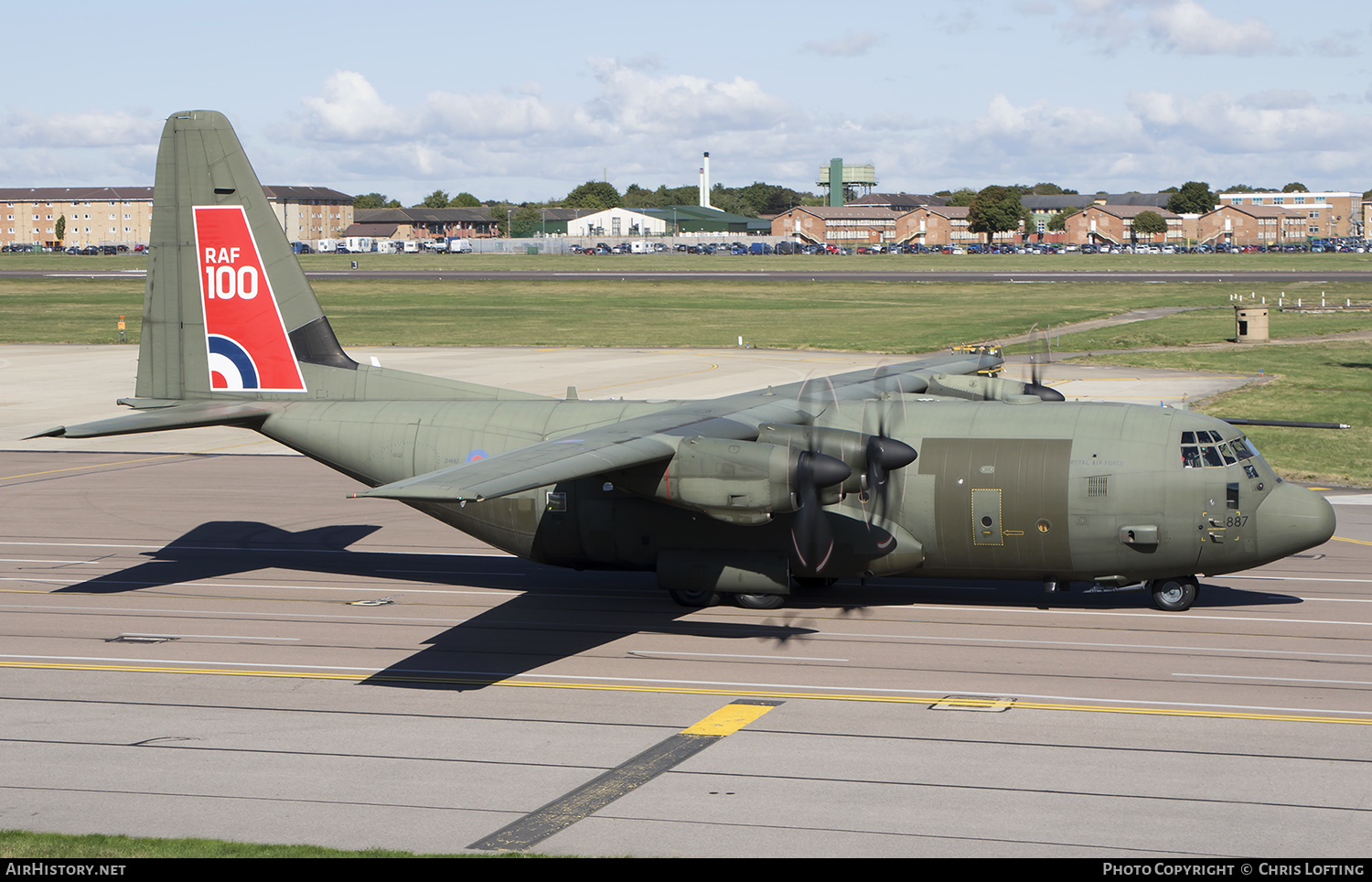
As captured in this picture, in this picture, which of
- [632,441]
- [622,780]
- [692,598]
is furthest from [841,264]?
[622,780]

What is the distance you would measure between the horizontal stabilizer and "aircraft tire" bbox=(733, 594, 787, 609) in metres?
10.8

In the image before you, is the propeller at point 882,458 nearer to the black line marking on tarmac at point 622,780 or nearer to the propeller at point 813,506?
the propeller at point 813,506

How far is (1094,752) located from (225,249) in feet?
66.1

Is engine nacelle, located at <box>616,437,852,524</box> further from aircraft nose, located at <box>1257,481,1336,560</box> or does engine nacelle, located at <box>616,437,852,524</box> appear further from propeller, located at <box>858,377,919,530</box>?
aircraft nose, located at <box>1257,481,1336,560</box>

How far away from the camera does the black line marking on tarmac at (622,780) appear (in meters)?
13.7

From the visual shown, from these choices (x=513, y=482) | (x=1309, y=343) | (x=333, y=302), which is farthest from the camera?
(x=333, y=302)

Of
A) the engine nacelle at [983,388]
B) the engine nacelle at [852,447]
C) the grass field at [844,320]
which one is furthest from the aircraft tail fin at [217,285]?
the grass field at [844,320]

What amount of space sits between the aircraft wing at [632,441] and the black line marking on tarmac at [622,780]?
155 inches

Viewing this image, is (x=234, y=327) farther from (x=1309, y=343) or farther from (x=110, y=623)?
(x=1309, y=343)

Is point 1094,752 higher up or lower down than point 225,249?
lower down

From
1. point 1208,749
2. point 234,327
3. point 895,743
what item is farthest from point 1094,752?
point 234,327

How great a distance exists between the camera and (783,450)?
65.6 ft

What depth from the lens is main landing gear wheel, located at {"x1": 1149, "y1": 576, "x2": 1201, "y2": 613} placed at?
910 inches

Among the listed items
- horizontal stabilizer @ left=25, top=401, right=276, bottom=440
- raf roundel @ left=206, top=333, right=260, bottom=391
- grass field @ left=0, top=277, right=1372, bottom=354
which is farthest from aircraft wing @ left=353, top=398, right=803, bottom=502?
grass field @ left=0, top=277, right=1372, bottom=354
